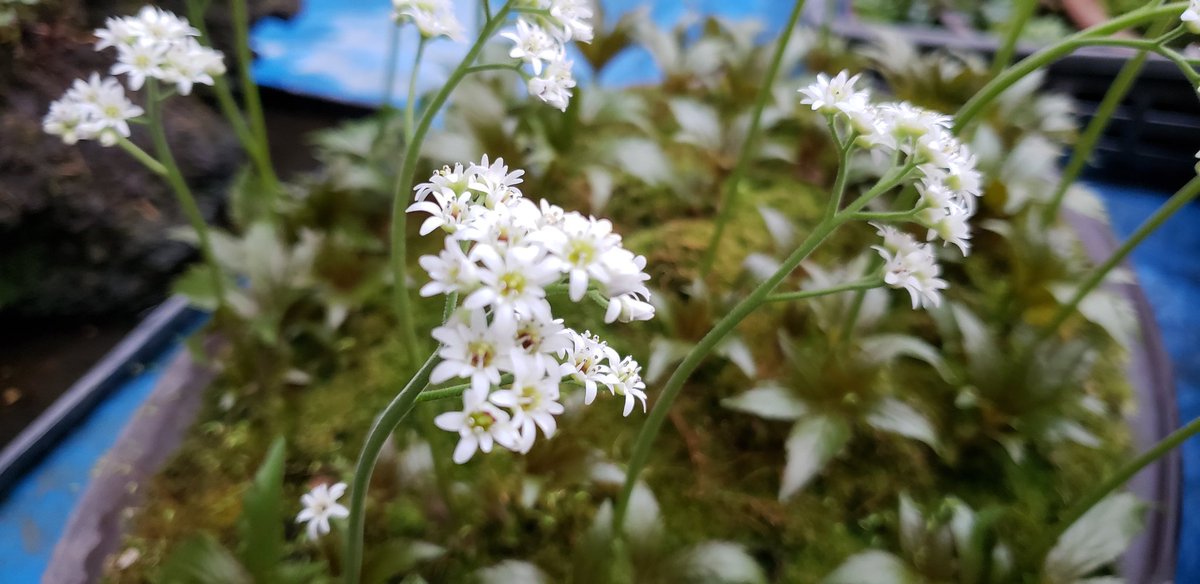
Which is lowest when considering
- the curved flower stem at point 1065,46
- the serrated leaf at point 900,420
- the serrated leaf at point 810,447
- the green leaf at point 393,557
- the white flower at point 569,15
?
the green leaf at point 393,557

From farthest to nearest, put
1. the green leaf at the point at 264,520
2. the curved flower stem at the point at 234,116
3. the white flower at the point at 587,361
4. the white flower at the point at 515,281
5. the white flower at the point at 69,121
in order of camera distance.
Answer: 1. the curved flower stem at the point at 234,116
2. the white flower at the point at 69,121
3. the green leaf at the point at 264,520
4. the white flower at the point at 587,361
5. the white flower at the point at 515,281

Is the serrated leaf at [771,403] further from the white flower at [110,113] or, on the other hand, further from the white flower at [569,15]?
the white flower at [110,113]

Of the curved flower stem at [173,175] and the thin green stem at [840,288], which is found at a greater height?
the thin green stem at [840,288]

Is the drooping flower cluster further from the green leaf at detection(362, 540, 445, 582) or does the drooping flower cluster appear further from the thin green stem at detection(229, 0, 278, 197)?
the green leaf at detection(362, 540, 445, 582)

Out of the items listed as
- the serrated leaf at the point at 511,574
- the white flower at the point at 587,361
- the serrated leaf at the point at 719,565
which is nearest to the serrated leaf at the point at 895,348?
the serrated leaf at the point at 719,565

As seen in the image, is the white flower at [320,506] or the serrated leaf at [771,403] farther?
the serrated leaf at [771,403]

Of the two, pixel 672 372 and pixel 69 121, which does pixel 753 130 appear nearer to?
pixel 672 372

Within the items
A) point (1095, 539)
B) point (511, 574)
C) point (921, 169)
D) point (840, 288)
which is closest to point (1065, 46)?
point (921, 169)
